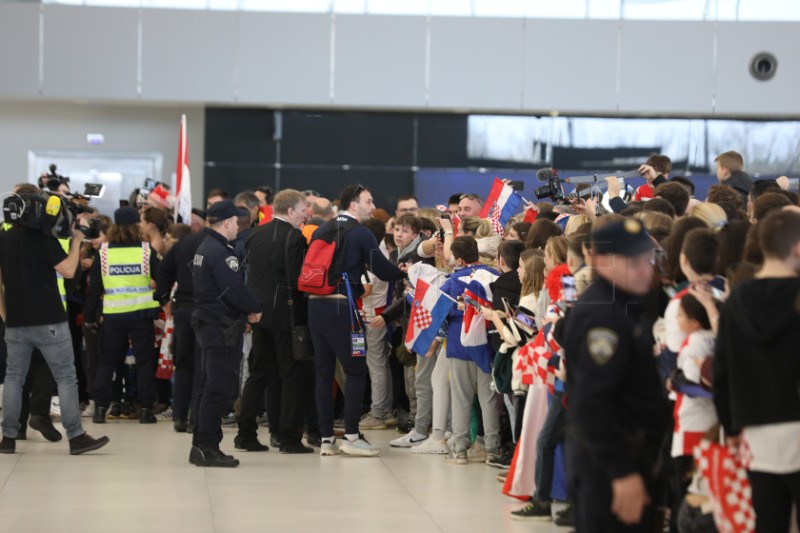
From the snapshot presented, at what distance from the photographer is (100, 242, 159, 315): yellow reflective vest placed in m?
11.0

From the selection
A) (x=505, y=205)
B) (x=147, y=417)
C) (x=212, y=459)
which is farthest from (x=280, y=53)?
(x=212, y=459)

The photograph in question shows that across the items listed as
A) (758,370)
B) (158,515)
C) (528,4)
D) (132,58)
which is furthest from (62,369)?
(528,4)

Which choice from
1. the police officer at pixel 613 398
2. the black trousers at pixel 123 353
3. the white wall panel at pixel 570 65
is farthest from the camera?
the white wall panel at pixel 570 65

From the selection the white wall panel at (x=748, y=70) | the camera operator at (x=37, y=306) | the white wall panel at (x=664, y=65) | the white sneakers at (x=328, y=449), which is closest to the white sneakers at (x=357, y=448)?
the white sneakers at (x=328, y=449)

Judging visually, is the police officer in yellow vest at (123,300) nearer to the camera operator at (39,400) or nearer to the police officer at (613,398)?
the camera operator at (39,400)

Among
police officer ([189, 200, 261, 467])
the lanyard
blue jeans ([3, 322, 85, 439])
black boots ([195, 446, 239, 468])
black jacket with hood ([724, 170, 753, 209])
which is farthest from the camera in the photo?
black jacket with hood ([724, 170, 753, 209])

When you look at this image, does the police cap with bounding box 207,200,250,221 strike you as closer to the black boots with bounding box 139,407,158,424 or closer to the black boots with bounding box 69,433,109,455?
the black boots with bounding box 69,433,109,455

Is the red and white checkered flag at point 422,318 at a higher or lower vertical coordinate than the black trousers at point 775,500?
higher

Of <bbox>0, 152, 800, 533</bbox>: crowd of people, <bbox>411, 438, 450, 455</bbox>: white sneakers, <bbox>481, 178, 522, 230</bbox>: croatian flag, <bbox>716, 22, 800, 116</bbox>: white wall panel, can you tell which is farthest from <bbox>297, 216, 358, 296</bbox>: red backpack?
<bbox>716, 22, 800, 116</bbox>: white wall panel

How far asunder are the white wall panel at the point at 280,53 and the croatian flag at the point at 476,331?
33.6ft

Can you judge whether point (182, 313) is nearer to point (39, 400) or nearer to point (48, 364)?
point (39, 400)

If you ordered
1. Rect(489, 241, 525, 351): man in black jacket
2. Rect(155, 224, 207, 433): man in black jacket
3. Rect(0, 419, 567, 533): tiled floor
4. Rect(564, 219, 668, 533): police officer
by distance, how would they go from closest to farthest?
Rect(564, 219, 668, 533): police officer, Rect(0, 419, 567, 533): tiled floor, Rect(489, 241, 525, 351): man in black jacket, Rect(155, 224, 207, 433): man in black jacket

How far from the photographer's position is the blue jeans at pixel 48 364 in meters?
8.85

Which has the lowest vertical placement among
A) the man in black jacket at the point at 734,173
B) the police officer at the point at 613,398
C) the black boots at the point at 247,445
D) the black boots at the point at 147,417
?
the black boots at the point at 147,417
